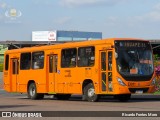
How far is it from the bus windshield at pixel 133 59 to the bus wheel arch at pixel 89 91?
185 centimetres

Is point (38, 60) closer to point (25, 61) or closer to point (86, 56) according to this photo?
point (25, 61)

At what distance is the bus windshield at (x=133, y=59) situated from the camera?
23.6 m

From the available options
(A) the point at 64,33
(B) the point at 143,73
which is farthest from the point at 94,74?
(A) the point at 64,33

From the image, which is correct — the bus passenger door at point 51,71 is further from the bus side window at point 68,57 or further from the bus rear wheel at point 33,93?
the bus rear wheel at point 33,93

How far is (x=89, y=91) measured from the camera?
24.8 meters

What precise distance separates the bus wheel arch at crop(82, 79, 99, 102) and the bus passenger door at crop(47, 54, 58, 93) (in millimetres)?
2834

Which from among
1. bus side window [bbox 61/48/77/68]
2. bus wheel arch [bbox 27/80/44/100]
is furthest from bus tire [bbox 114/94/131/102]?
bus wheel arch [bbox 27/80/44/100]

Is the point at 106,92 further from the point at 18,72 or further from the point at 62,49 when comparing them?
the point at 18,72

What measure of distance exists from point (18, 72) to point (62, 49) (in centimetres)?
488

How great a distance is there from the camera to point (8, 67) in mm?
31875

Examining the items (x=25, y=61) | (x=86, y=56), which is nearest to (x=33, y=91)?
(x=25, y=61)

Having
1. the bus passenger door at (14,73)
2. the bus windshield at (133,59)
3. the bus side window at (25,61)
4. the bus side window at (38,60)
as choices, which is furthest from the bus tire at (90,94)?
the bus passenger door at (14,73)

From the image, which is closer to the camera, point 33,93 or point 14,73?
point 33,93

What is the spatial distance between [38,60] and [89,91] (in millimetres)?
5147
